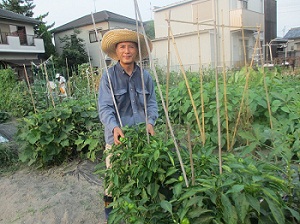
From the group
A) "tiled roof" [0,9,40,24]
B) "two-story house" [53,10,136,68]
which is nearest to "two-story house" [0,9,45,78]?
"tiled roof" [0,9,40,24]

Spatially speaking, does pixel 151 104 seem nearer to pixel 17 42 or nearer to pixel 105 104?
pixel 105 104

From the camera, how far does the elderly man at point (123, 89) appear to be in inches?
73.1

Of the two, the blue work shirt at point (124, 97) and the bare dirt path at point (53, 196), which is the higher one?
the blue work shirt at point (124, 97)

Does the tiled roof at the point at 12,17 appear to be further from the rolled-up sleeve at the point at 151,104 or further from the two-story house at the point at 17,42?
the rolled-up sleeve at the point at 151,104

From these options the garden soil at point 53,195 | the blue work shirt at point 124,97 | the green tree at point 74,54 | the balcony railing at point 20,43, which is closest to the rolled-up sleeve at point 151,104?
the blue work shirt at point 124,97

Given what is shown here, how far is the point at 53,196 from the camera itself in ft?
8.23

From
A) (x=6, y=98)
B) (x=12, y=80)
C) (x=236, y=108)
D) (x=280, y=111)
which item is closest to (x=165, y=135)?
(x=236, y=108)

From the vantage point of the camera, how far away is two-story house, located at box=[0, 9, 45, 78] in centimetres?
1673

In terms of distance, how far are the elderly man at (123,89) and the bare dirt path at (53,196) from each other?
0.47 m

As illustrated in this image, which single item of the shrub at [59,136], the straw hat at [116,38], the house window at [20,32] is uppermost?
the house window at [20,32]

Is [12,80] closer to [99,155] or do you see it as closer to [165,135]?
[99,155]

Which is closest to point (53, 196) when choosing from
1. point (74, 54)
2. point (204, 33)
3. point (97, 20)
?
point (204, 33)

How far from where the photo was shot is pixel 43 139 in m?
3.06

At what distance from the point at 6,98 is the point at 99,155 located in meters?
4.63
